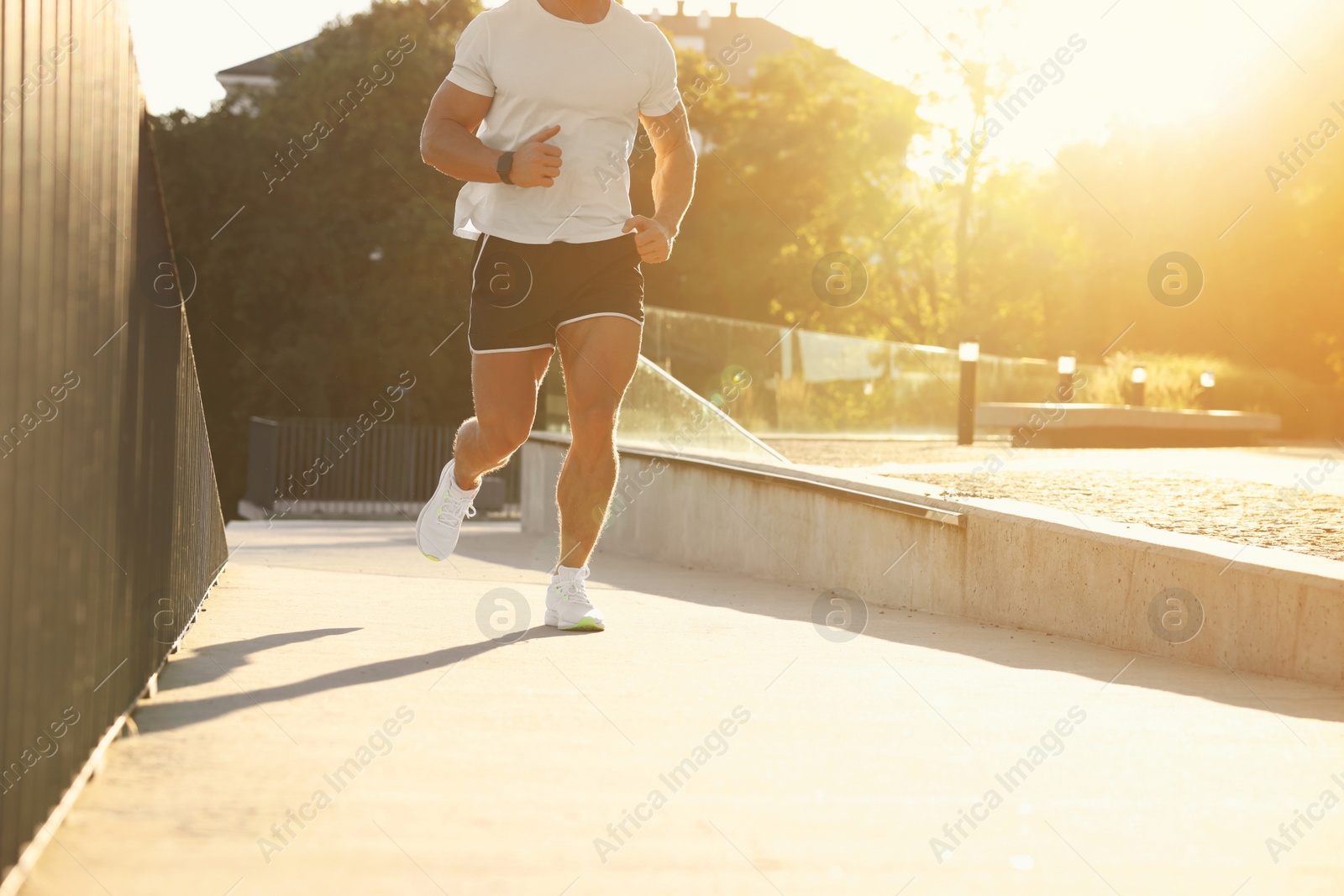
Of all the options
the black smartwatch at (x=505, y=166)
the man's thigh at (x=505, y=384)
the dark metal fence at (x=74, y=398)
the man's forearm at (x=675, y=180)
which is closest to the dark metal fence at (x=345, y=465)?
the man's forearm at (x=675, y=180)

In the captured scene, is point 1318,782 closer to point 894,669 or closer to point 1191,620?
point 894,669

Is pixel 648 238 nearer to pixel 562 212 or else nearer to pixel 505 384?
pixel 562 212

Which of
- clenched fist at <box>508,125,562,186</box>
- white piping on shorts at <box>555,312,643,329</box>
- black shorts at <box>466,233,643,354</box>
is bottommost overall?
white piping on shorts at <box>555,312,643,329</box>

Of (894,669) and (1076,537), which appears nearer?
(894,669)

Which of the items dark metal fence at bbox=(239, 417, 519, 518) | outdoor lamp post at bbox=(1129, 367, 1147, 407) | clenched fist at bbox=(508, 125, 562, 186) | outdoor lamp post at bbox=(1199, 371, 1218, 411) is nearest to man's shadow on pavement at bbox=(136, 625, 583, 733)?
clenched fist at bbox=(508, 125, 562, 186)

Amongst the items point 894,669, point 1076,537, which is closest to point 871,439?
point 1076,537

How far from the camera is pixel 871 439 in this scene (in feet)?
56.6

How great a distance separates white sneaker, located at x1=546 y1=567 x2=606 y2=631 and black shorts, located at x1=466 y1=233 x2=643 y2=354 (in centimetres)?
70

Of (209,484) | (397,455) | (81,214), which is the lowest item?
(397,455)

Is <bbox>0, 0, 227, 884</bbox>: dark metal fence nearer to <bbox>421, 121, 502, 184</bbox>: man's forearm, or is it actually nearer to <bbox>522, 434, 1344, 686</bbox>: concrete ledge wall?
<bbox>421, 121, 502, 184</bbox>: man's forearm

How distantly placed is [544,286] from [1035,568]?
1918mm

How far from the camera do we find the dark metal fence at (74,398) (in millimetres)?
1683

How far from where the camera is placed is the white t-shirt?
409cm

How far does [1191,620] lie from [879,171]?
2650cm
